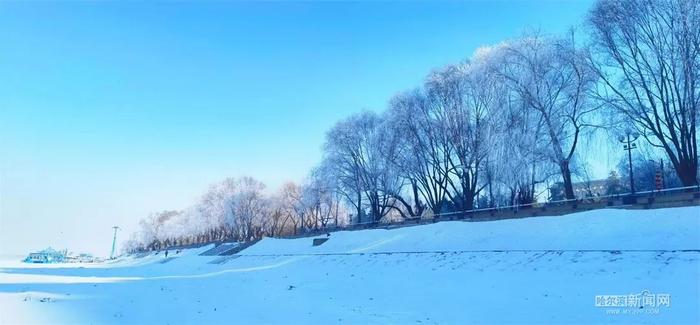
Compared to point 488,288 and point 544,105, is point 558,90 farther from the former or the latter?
point 488,288

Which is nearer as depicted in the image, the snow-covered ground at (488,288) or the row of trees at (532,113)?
the snow-covered ground at (488,288)

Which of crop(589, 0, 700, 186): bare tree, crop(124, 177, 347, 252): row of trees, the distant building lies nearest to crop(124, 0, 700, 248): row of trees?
crop(589, 0, 700, 186): bare tree

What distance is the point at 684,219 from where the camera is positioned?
575 inches

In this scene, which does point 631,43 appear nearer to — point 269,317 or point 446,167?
point 446,167

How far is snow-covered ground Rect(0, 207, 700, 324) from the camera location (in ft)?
29.4

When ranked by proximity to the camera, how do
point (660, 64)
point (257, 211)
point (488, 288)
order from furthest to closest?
point (257, 211) < point (660, 64) < point (488, 288)

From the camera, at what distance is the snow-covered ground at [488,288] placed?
8953mm

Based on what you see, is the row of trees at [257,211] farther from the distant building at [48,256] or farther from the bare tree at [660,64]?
the distant building at [48,256]

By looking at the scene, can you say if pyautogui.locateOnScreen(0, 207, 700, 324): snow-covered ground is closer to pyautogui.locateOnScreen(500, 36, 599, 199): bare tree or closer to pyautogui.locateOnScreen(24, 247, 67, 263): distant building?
pyautogui.locateOnScreen(500, 36, 599, 199): bare tree

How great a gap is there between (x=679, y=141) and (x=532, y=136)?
19.5ft

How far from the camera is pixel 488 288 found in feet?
39.1

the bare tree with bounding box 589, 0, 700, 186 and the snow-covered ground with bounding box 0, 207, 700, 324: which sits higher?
the bare tree with bounding box 589, 0, 700, 186

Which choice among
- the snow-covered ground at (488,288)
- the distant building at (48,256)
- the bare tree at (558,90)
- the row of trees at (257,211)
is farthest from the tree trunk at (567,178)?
the distant building at (48,256)

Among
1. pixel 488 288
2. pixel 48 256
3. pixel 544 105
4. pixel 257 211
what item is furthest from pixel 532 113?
pixel 48 256
